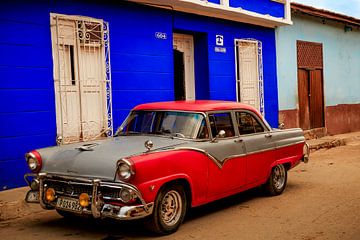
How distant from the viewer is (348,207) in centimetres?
625

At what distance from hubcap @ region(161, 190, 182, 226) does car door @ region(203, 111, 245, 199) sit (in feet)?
1.79

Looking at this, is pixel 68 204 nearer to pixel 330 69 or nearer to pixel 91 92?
pixel 91 92

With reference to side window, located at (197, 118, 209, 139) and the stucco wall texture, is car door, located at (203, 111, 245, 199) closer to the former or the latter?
side window, located at (197, 118, 209, 139)

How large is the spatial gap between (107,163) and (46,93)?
370cm

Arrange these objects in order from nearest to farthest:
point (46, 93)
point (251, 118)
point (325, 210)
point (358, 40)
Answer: point (325, 210) < point (251, 118) < point (46, 93) < point (358, 40)

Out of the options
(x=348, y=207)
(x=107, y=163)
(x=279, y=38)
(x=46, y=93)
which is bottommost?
(x=348, y=207)

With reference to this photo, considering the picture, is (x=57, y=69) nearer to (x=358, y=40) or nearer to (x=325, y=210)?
(x=325, y=210)

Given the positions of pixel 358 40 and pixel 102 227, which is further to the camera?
pixel 358 40

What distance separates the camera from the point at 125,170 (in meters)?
4.68

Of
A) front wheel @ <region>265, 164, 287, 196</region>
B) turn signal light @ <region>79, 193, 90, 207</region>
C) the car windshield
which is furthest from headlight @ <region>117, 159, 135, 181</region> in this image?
front wheel @ <region>265, 164, 287, 196</region>

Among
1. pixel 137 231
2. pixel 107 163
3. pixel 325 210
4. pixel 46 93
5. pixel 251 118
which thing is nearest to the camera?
pixel 107 163

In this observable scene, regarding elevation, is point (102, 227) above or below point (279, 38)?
below

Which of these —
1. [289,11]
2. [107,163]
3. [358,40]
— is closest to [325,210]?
[107,163]

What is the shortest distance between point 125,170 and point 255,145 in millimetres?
2472
